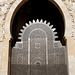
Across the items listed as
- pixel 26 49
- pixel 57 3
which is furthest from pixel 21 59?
pixel 57 3

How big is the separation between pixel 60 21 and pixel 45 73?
236cm

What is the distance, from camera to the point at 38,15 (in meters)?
6.10

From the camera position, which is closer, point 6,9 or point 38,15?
point 6,9

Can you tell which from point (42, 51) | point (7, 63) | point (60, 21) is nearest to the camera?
point (7, 63)

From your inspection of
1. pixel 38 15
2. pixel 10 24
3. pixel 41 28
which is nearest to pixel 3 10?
pixel 10 24

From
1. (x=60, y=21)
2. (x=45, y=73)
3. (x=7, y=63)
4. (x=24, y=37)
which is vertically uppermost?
(x=60, y=21)

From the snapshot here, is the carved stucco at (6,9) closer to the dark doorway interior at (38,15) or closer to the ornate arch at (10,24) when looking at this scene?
the ornate arch at (10,24)

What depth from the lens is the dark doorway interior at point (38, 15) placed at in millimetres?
5982

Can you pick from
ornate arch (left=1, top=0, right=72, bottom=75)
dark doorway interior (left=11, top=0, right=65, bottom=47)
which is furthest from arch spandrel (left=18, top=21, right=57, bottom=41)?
dark doorway interior (left=11, top=0, right=65, bottom=47)

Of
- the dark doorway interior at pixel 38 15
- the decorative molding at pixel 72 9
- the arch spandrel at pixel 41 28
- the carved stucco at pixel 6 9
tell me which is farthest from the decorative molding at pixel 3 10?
the dark doorway interior at pixel 38 15

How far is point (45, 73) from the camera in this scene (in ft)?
13.9

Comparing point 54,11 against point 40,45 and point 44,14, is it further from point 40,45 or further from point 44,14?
point 40,45

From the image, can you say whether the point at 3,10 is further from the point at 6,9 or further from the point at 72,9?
the point at 72,9

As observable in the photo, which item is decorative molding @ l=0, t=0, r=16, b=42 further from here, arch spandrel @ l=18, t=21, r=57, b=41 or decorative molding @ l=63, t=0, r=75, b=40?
decorative molding @ l=63, t=0, r=75, b=40
